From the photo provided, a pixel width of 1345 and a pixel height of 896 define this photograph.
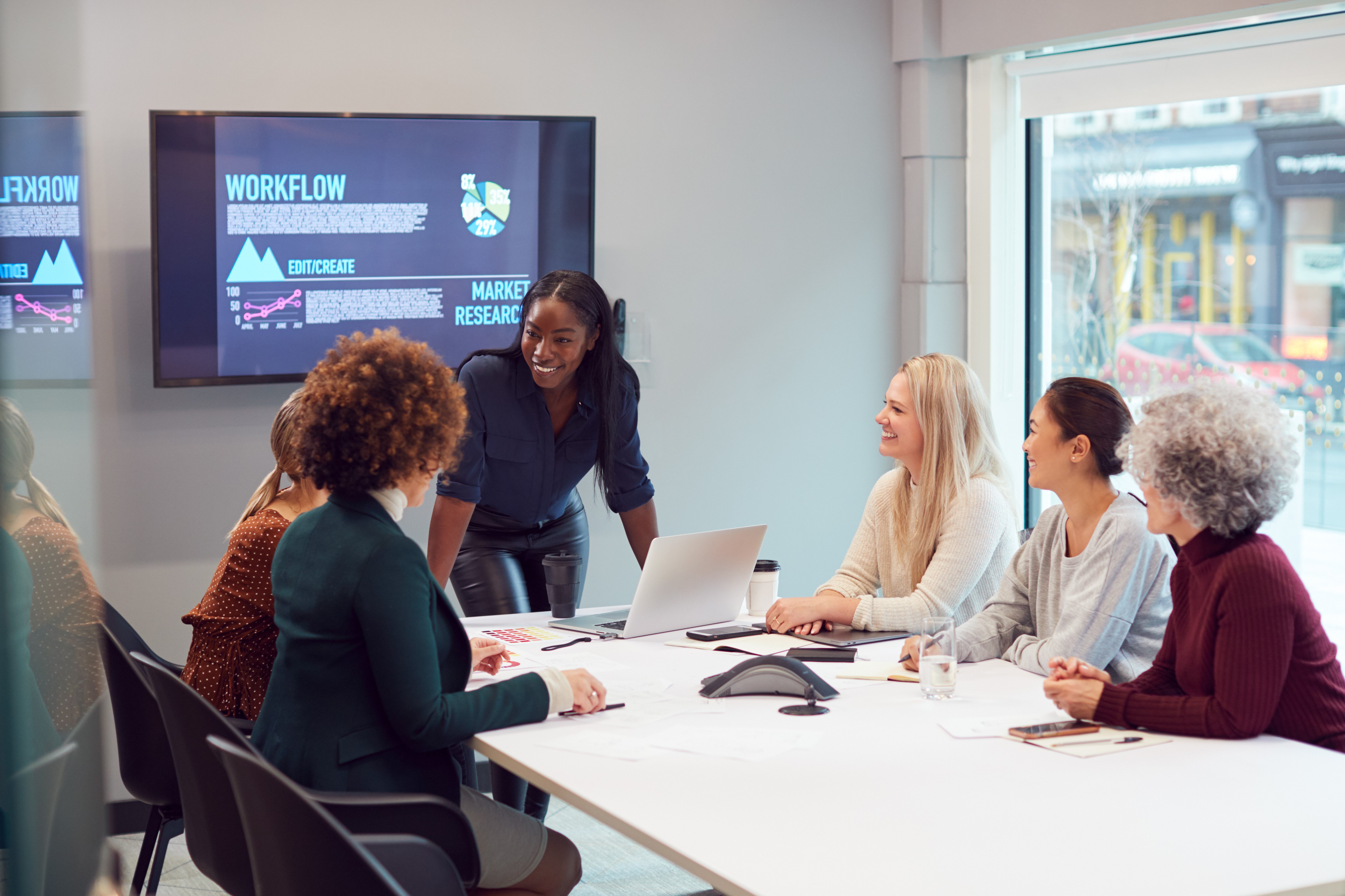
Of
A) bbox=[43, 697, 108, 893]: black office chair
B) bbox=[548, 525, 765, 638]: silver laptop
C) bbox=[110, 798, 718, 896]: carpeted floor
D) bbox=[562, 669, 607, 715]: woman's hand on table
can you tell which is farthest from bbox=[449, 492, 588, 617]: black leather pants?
bbox=[43, 697, 108, 893]: black office chair

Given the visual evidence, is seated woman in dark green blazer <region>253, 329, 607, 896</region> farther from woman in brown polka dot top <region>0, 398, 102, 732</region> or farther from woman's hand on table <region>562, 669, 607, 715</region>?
woman in brown polka dot top <region>0, 398, 102, 732</region>

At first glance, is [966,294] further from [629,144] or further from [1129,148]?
[629,144]

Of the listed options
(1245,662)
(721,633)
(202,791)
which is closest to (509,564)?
(721,633)

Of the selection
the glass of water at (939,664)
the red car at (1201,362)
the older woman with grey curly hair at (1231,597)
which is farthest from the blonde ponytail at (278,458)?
the red car at (1201,362)

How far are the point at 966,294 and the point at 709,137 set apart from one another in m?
1.16

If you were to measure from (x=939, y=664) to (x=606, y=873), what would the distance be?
1.53 meters

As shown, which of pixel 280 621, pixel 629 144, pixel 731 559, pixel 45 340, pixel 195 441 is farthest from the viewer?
pixel 629 144

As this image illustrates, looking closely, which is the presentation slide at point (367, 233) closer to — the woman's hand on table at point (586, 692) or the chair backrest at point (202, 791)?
the chair backrest at point (202, 791)

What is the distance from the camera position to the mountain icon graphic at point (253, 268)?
11.4ft

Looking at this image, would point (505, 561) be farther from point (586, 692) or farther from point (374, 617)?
point (374, 617)

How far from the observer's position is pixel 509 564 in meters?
3.17

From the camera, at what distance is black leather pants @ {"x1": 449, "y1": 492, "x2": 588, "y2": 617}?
3.12m

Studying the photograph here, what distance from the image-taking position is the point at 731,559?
2623 millimetres

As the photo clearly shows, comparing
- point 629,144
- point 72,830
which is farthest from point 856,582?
point 72,830
